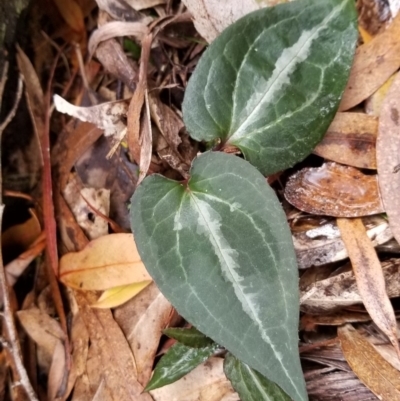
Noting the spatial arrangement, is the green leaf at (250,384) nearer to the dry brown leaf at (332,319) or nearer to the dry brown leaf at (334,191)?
the dry brown leaf at (332,319)

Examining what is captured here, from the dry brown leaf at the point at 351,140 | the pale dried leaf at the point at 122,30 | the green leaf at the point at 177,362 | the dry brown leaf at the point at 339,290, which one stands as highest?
the pale dried leaf at the point at 122,30

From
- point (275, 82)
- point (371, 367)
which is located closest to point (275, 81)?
point (275, 82)

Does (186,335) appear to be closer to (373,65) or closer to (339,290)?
(339,290)

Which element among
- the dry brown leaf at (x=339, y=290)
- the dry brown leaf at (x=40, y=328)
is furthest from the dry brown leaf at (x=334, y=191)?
the dry brown leaf at (x=40, y=328)

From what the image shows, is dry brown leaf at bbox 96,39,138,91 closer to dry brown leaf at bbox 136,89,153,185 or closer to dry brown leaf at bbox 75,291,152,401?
dry brown leaf at bbox 136,89,153,185

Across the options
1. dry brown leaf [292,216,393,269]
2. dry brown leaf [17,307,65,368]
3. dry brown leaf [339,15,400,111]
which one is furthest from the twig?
dry brown leaf [339,15,400,111]

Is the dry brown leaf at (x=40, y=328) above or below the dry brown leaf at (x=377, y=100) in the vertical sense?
below
